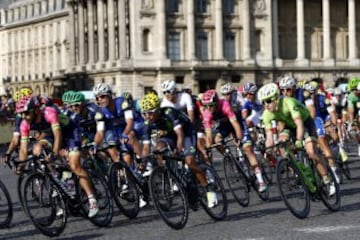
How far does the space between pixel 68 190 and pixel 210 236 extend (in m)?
2.04

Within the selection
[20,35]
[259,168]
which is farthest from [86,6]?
[259,168]

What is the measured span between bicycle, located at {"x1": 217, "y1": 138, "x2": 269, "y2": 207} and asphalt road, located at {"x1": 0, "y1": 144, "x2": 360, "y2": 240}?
0.19m

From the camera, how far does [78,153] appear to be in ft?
43.5

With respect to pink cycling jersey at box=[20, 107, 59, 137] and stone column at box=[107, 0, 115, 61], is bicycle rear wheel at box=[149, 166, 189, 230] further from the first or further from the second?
stone column at box=[107, 0, 115, 61]

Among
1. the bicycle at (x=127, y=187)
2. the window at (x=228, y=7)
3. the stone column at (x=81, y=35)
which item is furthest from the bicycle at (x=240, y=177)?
the stone column at (x=81, y=35)

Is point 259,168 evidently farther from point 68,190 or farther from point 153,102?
point 68,190

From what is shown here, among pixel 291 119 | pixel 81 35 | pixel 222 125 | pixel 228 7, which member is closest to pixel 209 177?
pixel 291 119

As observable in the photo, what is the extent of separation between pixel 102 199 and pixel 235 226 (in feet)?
5.91

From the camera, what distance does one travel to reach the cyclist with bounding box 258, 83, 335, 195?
1335 cm

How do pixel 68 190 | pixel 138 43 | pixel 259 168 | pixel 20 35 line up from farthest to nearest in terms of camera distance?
pixel 20 35 → pixel 138 43 → pixel 259 168 → pixel 68 190

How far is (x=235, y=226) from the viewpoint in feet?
41.9

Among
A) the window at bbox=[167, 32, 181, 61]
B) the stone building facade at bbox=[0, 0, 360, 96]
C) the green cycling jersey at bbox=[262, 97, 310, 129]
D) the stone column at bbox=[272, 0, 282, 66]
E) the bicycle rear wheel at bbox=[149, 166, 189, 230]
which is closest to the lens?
the bicycle rear wheel at bbox=[149, 166, 189, 230]

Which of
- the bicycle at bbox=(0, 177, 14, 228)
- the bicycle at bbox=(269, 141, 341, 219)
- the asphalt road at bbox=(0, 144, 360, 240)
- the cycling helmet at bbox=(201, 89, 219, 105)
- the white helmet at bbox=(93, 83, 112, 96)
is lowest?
the asphalt road at bbox=(0, 144, 360, 240)

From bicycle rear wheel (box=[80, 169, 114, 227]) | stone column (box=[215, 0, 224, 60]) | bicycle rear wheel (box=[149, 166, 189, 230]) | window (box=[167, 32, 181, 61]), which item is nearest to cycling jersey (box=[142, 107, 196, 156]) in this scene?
bicycle rear wheel (box=[149, 166, 189, 230])
